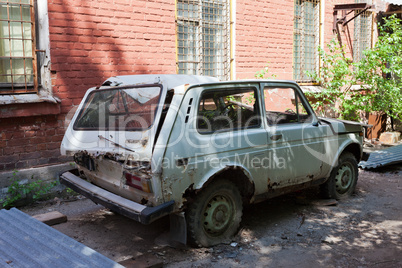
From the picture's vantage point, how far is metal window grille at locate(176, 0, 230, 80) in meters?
7.24

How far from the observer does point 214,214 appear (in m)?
3.84

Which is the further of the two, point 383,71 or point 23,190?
point 383,71

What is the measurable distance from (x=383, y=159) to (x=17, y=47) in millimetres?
7223

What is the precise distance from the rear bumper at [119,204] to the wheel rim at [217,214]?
0.56 m

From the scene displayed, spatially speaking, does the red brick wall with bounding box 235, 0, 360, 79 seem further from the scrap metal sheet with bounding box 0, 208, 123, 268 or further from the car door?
the scrap metal sheet with bounding box 0, 208, 123, 268

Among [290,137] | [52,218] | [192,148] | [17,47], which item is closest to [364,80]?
[290,137]

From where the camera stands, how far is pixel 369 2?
11.5 meters

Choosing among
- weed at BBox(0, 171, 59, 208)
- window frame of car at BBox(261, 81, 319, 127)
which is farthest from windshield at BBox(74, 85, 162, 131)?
weed at BBox(0, 171, 59, 208)

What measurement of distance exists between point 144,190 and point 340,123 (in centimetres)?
316

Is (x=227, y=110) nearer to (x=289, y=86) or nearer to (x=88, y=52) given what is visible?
(x=289, y=86)

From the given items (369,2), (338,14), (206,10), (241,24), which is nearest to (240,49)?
(241,24)

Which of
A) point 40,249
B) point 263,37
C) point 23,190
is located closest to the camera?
point 40,249

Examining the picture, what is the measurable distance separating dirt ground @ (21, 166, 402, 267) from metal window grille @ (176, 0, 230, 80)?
337cm

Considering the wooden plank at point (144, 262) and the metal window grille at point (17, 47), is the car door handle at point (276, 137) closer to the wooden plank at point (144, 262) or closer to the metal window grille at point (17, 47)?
the wooden plank at point (144, 262)
